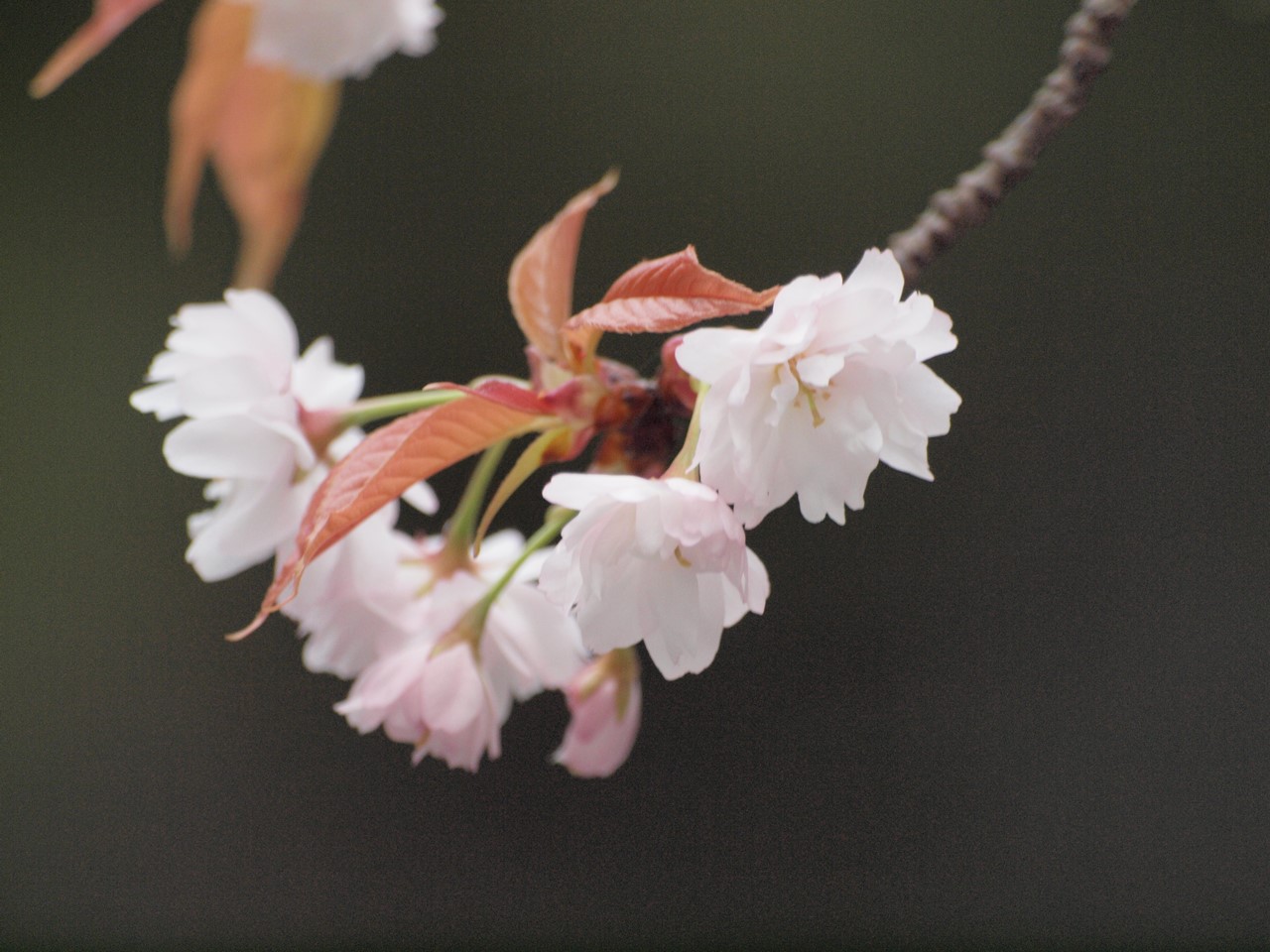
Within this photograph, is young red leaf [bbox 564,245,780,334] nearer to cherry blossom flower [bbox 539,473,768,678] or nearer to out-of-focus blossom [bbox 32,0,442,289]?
cherry blossom flower [bbox 539,473,768,678]

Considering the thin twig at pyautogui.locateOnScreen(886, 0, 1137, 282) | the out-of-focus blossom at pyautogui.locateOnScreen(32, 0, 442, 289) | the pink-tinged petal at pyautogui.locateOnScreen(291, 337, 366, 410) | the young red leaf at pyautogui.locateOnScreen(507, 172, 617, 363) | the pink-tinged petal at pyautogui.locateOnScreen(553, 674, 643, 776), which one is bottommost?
the pink-tinged petal at pyautogui.locateOnScreen(553, 674, 643, 776)

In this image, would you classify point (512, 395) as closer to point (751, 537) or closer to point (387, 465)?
point (387, 465)

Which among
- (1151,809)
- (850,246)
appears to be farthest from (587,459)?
(1151,809)

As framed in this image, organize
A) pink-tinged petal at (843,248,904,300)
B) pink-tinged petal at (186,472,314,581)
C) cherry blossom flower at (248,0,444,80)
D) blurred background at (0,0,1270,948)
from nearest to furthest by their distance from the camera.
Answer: pink-tinged petal at (843,248,904,300) → pink-tinged petal at (186,472,314,581) → cherry blossom flower at (248,0,444,80) → blurred background at (0,0,1270,948)

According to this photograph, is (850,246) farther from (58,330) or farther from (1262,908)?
(58,330)

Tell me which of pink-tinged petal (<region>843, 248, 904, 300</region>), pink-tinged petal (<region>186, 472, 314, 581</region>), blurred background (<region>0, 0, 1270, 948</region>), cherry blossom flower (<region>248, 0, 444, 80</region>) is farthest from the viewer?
blurred background (<region>0, 0, 1270, 948</region>)

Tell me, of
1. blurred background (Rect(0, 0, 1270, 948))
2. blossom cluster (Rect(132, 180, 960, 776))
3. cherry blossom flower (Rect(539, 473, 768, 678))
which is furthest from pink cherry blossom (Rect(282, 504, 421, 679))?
blurred background (Rect(0, 0, 1270, 948))

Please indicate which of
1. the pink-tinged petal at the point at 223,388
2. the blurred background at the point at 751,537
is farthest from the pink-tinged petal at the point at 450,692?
the blurred background at the point at 751,537

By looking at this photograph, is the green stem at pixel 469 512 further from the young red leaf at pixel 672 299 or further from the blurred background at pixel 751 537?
the blurred background at pixel 751 537
